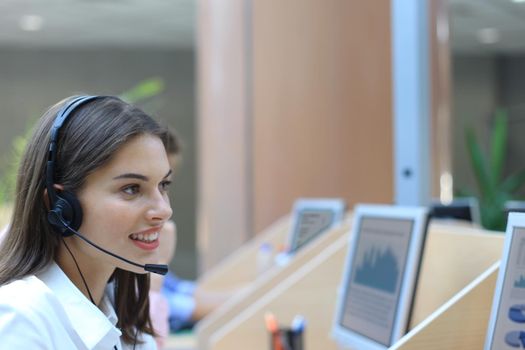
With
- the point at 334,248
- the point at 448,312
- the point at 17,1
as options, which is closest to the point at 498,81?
the point at 17,1

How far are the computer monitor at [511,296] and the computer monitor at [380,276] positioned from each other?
1.23ft

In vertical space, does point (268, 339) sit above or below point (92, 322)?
below

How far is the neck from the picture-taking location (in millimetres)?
1163

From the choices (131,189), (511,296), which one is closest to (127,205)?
(131,189)

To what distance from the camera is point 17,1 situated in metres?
6.79

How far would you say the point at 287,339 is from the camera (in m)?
1.86

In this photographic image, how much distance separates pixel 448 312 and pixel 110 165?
2.04ft

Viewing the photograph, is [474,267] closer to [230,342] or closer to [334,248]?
[334,248]

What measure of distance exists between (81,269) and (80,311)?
0.09 meters

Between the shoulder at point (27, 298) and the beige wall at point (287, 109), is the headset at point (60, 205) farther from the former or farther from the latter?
the beige wall at point (287, 109)

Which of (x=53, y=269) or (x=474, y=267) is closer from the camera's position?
(x=53, y=269)

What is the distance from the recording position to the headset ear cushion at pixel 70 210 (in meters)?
1.11

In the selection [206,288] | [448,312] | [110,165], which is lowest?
[206,288]

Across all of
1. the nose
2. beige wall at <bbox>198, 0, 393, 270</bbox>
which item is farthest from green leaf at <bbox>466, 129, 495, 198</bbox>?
the nose
